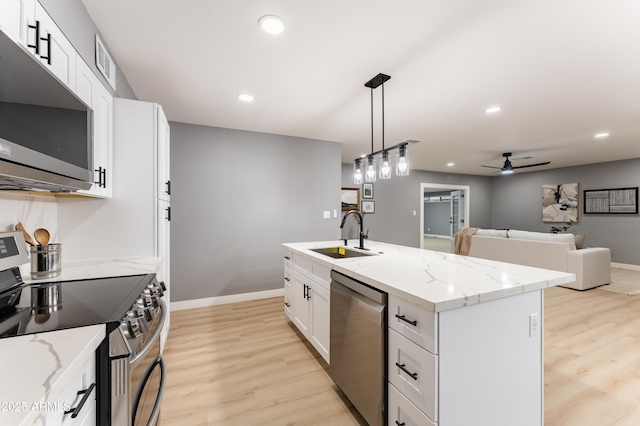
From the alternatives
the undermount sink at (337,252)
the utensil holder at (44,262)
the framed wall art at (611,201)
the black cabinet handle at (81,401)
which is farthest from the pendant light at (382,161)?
the framed wall art at (611,201)

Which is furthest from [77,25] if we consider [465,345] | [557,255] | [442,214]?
[442,214]

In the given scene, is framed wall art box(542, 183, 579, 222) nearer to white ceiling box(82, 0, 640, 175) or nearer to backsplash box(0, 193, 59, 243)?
white ceiling box(82, 0, 640, 175)

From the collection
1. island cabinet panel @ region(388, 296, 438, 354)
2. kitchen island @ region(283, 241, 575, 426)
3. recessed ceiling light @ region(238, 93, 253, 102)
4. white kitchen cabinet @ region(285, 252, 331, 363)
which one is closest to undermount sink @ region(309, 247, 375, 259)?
white kitchen cabinet @ region(285, 252, 331, 363)

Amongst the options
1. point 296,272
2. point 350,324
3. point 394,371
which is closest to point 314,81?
point 296,272

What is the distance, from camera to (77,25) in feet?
4.87

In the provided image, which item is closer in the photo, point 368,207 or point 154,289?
point 154,289

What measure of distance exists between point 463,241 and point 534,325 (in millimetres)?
4620

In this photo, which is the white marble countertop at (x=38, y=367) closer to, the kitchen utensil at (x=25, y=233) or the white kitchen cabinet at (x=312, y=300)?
the kitchen utensil at (x=25, y=233)

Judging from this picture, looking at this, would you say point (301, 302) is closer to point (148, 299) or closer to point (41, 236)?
point (148, 299)

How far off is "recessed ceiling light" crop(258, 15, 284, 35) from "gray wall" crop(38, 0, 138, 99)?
0.99 meters

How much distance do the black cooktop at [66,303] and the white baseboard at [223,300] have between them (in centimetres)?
217

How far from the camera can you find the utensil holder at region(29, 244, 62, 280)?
145 centimetres

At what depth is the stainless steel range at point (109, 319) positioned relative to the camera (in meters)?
0.85

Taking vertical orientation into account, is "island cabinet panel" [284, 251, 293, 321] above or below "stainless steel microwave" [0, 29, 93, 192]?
below
